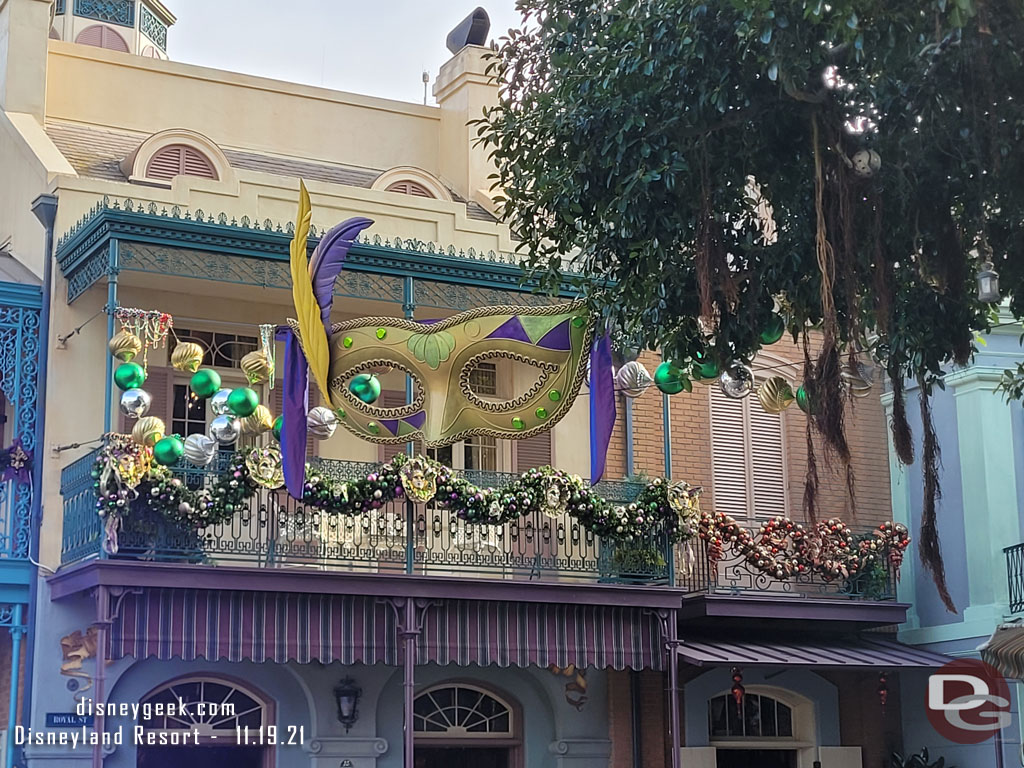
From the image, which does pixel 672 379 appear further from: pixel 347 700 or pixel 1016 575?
pixel 1016 575

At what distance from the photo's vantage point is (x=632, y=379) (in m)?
15.1

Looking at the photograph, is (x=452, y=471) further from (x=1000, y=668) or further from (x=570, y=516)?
(x=1000, y=668)

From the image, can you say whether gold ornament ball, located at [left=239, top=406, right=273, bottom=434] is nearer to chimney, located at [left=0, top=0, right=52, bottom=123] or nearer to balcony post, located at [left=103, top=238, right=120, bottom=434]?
balcony post, located at [left=103, top=238, right=120, bottom=434]

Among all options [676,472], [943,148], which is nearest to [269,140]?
[676,472]

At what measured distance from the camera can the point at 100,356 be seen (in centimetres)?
1580

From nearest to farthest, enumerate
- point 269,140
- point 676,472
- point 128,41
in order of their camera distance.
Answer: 1. point 676,472
2. point 269,140
3. point 128,41

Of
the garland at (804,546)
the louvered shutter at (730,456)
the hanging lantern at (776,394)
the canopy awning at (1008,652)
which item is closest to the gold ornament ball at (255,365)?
the hanging lantern at (776,394)

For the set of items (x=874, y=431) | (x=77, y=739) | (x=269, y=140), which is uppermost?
(x=269, y=140)

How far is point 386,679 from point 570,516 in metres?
2.45

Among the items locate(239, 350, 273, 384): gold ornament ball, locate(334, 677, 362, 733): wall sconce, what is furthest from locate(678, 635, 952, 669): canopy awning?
locate(239, 350, 273, 384): gold ornament ball

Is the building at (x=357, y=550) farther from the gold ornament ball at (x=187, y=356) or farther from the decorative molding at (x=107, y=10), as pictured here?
the decorative molding at (x=107, y=10)

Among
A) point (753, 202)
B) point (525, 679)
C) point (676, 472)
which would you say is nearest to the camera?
point (753, 202)

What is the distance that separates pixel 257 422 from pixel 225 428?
12.0 inches

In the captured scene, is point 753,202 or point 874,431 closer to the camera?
point 753,202
